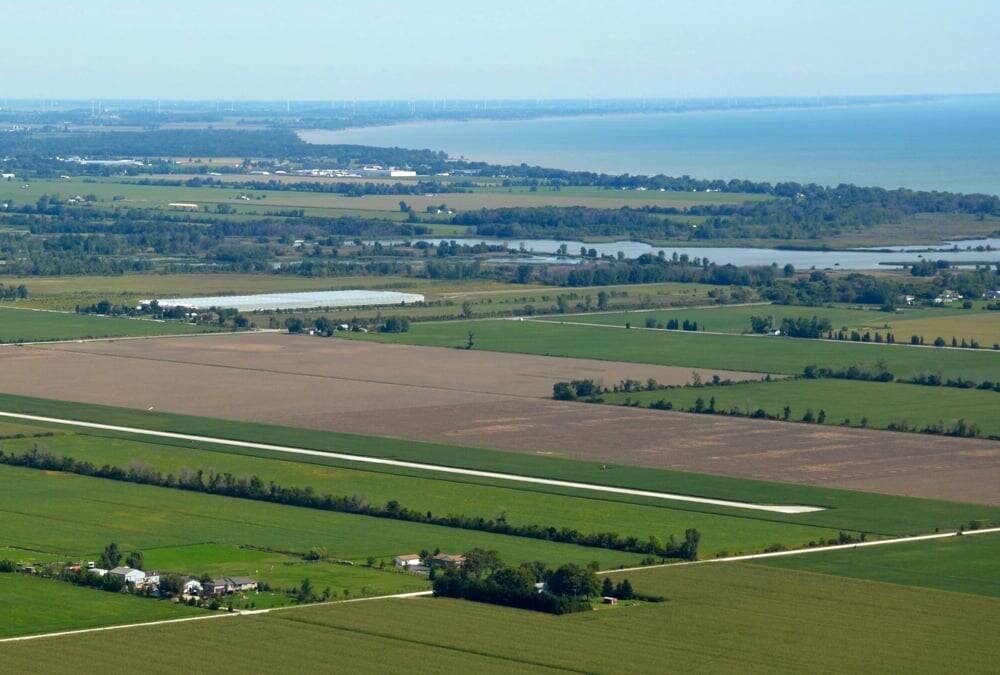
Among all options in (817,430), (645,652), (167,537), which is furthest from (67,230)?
(645,652)

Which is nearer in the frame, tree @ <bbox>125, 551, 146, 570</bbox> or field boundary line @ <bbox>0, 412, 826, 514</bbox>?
tree @ <bbox>125, 551, 146, 570</bbox>

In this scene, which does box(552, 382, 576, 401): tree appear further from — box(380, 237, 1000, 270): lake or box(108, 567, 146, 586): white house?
box(380, 237, 1000, 270): lake

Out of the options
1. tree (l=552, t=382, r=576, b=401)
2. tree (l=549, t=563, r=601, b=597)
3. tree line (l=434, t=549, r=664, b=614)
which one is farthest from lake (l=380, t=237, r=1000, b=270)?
tree (l=549, t=563, r=601, b=597)

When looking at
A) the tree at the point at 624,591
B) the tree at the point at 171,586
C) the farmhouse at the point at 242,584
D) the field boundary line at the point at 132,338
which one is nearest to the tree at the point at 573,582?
the tree at the point at 624,591

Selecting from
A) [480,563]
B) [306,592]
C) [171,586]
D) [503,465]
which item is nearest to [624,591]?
[480,563]

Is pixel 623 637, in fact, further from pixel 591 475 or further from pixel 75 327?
pixel 75 327

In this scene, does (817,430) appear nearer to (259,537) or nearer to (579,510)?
(579,510)
